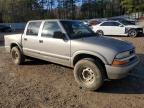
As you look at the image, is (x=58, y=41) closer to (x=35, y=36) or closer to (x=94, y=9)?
(x=35, y=36)

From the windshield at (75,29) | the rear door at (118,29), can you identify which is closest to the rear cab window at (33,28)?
the windshield at (75,29)

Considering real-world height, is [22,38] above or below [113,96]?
above

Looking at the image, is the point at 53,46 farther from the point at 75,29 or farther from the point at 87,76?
the point at 87,76

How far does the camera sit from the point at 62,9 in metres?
68.3

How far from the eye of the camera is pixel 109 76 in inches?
261

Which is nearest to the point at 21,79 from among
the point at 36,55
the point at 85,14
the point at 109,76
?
the point at 36,55

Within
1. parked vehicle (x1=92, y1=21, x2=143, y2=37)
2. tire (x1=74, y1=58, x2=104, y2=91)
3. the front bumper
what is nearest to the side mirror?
tire (x1=74, y1=58, x2=104, y2=91)

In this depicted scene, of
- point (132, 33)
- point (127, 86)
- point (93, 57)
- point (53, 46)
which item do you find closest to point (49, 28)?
point (53, 46)

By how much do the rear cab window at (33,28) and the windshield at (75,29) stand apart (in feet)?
3.59

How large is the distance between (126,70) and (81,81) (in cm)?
123

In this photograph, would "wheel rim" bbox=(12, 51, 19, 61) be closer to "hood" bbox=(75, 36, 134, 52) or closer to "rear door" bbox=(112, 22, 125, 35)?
"hood" bbox=(75, 36, 134, 52)

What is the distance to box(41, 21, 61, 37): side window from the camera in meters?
7.95

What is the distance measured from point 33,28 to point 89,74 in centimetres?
294

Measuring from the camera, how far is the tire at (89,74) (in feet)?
21.9
